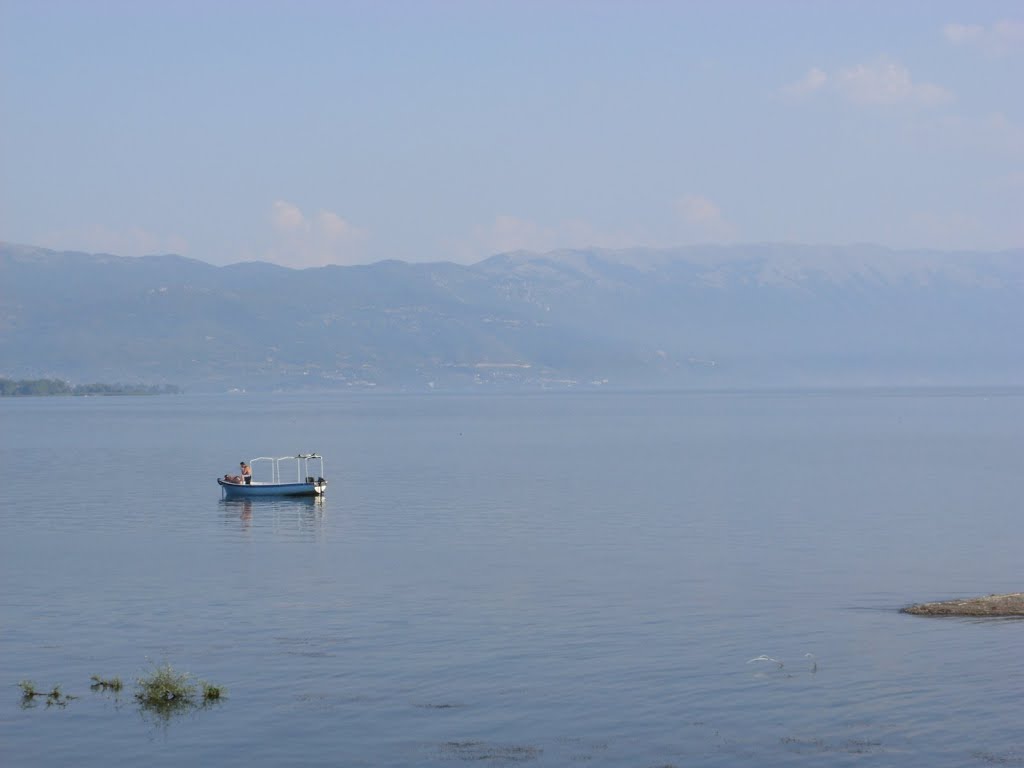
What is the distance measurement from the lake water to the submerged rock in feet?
4.71

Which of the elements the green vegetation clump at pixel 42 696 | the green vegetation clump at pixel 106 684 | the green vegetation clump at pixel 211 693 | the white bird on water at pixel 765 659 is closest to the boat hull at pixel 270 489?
the green vegetation clump at pixel 106 684

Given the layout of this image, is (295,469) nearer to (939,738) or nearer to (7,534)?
(7,534)

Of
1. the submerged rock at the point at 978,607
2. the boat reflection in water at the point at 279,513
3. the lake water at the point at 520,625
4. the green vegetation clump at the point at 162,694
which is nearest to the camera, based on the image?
the lake water at the point at 520,625

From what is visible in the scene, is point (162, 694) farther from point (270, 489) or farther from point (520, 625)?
point (270, 489)

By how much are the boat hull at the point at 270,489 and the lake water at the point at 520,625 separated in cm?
85

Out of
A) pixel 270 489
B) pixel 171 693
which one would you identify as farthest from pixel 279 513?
pixel 171 693

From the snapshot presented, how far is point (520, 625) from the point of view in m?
45.7

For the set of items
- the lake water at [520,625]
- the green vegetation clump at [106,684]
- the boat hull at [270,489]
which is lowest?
the green vegetation clump at [106,684]

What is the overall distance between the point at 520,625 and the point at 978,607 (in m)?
14.3

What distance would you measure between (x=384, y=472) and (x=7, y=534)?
155ft

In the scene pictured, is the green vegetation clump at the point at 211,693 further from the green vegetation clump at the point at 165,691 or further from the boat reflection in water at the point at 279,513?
the boat reflection in water at the point at 279,513

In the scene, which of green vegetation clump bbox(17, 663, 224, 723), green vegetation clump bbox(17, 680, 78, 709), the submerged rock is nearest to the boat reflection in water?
the submerged rock

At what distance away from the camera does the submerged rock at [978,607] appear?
148ft

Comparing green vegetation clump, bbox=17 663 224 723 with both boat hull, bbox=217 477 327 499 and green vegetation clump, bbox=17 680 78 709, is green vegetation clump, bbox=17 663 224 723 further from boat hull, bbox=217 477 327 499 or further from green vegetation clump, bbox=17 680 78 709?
boat hull, bbox=217 477 327 499
